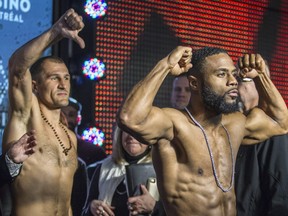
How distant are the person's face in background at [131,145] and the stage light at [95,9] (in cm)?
157

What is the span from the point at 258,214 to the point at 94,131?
217 cm

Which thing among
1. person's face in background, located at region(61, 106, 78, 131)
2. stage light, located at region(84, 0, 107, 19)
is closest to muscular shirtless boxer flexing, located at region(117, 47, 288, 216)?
person's face in background, located at region(61, 106, 78, 131)

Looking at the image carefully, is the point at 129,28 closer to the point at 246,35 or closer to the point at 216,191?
the point at 246,35

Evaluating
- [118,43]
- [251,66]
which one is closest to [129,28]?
[118,43]

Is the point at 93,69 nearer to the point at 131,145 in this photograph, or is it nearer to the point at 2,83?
the point at 2,83

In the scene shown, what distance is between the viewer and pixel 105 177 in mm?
3947

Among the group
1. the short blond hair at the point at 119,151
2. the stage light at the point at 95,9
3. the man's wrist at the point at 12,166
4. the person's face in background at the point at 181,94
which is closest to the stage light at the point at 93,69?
the stage light at the point at 95,9

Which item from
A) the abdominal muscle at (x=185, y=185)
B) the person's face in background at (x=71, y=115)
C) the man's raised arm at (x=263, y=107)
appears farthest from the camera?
the person's face in background at (x=71, y=115)

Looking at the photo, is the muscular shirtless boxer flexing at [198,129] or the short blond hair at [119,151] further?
the short blond hair at [119,151]

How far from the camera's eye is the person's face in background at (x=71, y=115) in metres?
4.79

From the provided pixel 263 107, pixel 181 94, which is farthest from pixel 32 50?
pixel 181 94

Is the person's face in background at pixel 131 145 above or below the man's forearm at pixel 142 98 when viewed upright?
below

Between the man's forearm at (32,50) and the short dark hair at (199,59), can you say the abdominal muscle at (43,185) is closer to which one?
the man's forearm at (32,50)

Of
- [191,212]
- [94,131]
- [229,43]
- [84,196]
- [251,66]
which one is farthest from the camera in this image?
[229,43]
